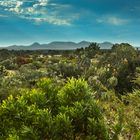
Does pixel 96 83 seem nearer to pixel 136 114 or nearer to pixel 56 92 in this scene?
pixel 136 114

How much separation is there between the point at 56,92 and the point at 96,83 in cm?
1574

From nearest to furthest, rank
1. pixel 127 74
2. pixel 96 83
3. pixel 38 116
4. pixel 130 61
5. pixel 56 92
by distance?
pixel 38 116, pixel 56 92, pixel 96 83, pixel 127 74, pixel 130 61

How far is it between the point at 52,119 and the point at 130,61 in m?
24.0

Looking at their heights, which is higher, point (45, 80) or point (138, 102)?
point (45, 80)

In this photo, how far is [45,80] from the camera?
5434mm

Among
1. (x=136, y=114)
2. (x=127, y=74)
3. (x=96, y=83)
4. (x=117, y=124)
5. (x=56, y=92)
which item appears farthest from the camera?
(x=127, y=74)

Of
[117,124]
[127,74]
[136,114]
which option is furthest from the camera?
[127,74]

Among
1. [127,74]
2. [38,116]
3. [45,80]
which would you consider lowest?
[127,74]

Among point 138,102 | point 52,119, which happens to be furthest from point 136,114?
point 52,119

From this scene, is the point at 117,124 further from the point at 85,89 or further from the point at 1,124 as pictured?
the point at 1,124

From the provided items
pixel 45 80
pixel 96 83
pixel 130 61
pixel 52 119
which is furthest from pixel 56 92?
pixel 130 61

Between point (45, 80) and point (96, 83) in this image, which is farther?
point (96, 83)

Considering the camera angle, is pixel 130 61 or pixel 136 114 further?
pixel 130 61

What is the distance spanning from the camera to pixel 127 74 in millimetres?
26516
